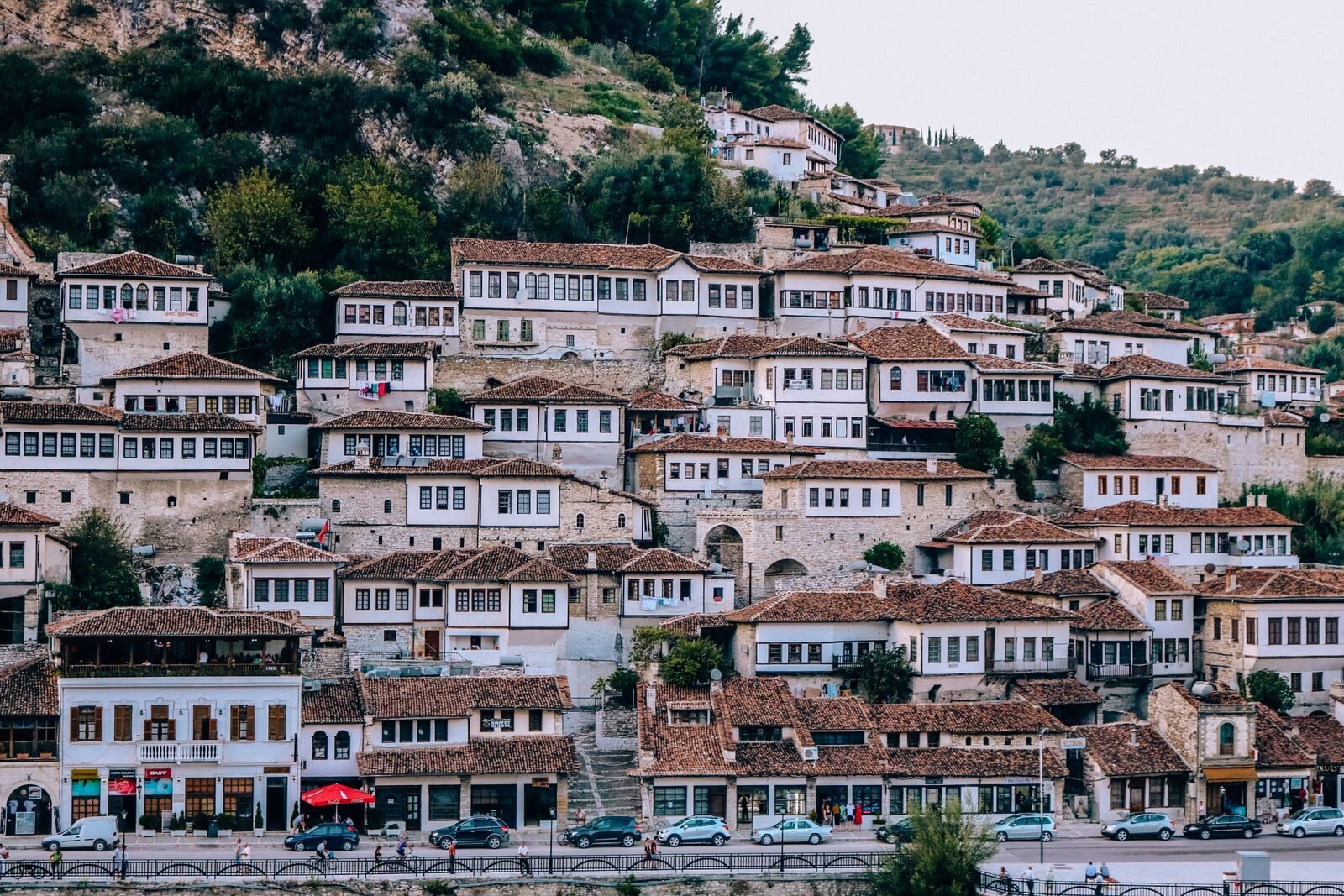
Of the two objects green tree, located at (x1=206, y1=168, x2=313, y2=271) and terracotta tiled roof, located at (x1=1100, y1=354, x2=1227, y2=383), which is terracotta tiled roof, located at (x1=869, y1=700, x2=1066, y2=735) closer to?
terracotta tiled roof, located at (x1=1100, y1=354, x2=1227, y2=383)

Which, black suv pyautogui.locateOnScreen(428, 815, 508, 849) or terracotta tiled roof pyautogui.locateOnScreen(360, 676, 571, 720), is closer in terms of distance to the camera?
black suv pyautogui.locateOnScreen(428, 815, 508, 849)

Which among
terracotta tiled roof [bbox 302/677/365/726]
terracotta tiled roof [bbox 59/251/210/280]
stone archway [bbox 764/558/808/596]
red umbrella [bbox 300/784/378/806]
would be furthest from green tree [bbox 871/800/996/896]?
terracotta tiled roof [bbox 59/251/210/280]

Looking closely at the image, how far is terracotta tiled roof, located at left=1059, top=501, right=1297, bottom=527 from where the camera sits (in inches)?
2734

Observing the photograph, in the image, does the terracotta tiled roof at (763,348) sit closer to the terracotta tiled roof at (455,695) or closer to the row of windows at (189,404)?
the row of windows at (189,404)

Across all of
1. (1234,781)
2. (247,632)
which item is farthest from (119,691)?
(1234,781)

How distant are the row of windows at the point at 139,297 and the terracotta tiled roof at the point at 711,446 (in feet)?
54.9

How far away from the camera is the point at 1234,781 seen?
58.1 meters

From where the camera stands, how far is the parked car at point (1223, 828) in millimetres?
56062

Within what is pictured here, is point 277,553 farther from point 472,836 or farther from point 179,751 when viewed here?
point 472,836

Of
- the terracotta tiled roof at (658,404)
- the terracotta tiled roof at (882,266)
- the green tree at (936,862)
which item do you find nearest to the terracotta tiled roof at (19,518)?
the terracotta tiled roof at (658,404)

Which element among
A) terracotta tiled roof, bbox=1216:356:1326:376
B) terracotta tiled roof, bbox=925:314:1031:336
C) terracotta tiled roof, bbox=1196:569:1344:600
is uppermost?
terracotta tiled roof, bbox=925:314:1031:336

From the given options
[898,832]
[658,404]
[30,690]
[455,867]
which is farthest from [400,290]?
[898,832]

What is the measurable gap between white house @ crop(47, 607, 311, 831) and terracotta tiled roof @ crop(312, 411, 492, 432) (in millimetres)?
13596

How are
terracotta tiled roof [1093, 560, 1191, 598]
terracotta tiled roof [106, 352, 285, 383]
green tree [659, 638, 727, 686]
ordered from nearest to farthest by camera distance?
green tree [659, 638, 727, 686]
terracotta tiled roof [1093, 560, 1191, 598]
terracotta tiled roof [106, 352, 285, 383]
